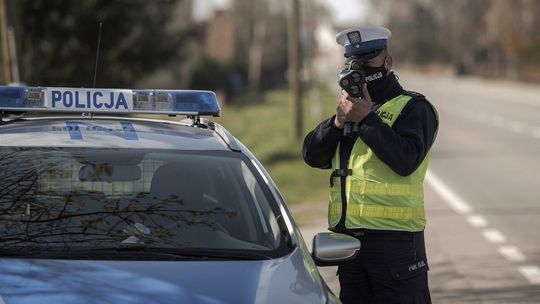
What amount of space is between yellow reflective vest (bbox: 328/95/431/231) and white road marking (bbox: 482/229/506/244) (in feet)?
20.6

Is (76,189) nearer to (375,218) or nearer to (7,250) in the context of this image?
(7,250)

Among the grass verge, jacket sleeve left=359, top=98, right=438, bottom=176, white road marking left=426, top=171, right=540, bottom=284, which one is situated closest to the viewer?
jacket sleeve left=359, top=98, right=438, bottom=176

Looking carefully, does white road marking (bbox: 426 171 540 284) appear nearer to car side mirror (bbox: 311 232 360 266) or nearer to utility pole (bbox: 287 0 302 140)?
car side mirror (bbox: 311 232 360 266)

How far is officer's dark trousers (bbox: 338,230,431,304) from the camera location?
4777 mm

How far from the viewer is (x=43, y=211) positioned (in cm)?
443

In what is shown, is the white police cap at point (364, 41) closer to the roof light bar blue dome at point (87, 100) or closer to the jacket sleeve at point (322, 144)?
the jacket sleeve at point (322, 144)

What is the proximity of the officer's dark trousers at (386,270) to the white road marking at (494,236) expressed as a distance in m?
6.28

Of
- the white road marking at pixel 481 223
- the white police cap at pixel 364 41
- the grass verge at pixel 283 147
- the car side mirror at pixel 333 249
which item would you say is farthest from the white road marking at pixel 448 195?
the car side mirror at pixel 333 249

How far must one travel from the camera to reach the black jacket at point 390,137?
4680 mm

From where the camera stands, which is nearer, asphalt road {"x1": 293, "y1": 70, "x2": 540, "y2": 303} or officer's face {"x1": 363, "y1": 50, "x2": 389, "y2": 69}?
officer's face {"x1": 363, "y1": 50, "x2": 389, "y2": 69}

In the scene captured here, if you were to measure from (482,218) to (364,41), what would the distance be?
836cm

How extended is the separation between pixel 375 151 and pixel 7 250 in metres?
1.61

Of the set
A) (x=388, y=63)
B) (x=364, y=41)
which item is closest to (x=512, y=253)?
(x=388, y=63)

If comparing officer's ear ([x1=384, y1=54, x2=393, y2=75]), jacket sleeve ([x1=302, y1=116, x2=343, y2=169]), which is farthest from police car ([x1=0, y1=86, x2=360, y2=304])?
officer's ear ([x1=384, y1=54, x2=393, y2=75])
